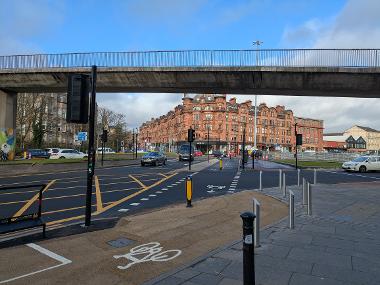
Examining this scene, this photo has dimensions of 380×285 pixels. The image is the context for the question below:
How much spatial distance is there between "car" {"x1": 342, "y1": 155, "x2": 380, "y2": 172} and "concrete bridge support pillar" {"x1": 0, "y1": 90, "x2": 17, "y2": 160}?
94.8 ft

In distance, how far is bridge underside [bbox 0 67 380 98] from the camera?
23312 millimetres

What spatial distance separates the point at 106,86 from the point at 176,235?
66.3 feet

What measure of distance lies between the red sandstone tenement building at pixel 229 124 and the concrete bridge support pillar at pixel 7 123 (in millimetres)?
77911

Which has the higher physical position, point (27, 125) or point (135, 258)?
point (27, 125)

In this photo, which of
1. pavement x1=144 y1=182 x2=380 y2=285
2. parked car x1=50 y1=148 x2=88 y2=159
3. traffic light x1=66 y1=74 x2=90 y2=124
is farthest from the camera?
parked car x1=50 y1=148 x2=88 y2=159

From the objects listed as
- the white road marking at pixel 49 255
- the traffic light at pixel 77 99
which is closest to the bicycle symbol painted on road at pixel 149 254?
the white road marking at pixel 49 255

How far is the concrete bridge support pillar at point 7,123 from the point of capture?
28656 mm

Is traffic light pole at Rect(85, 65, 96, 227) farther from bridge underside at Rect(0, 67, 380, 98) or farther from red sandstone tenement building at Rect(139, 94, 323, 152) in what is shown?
red sandstone tenement building at Rect(139, 94, 323, 152)

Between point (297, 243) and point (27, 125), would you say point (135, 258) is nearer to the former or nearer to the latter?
point (297, 243)

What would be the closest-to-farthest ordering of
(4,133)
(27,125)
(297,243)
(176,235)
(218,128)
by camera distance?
(297,243), (176,235), (4,133), (27,125), (218,128)

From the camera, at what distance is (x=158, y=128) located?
562ft

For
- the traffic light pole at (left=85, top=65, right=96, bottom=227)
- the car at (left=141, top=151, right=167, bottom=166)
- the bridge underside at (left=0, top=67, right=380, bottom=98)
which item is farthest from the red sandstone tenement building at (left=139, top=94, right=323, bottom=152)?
the traffic light pole at (left=85, top=65, right=96, bottom=227)

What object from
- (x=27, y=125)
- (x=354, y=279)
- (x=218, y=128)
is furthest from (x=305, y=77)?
(x=218, y=128)

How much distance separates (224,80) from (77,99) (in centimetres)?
1771
